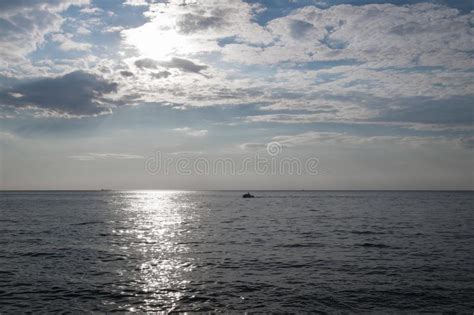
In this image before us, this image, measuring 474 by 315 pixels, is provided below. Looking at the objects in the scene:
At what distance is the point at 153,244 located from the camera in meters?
41.9

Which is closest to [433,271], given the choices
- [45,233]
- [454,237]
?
[454,237]

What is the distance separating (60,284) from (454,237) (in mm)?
45849

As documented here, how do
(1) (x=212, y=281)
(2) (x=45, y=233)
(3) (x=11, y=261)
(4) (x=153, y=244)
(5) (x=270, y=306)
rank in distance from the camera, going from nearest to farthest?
(5) (x=270, y=306), (1) (x=212, y=281), (3) (x=11, y=261), (4) (x=153, y=244), (2) (x=45, y=233)

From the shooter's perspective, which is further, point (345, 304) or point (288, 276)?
point (288, 276)

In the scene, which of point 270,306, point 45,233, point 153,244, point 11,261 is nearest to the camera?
point 270,306

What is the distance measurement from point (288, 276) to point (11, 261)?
2457 centimetres

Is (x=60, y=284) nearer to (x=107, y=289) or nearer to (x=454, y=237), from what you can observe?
(x=107, y=289)

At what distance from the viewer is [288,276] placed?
25.8 metres

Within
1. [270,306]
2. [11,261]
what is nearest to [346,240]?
[270,306]

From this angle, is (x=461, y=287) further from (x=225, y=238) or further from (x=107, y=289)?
(x=225, y=238)

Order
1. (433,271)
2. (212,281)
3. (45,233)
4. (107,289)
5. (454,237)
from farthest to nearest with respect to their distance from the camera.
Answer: (45,233) → (454,237) → (433,271) → (212,281) → (107,289)

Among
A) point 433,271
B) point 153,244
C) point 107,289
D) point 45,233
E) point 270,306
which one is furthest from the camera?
point 45,233

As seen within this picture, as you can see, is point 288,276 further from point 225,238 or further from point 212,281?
point 225,238

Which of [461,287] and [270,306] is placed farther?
[461,287]
